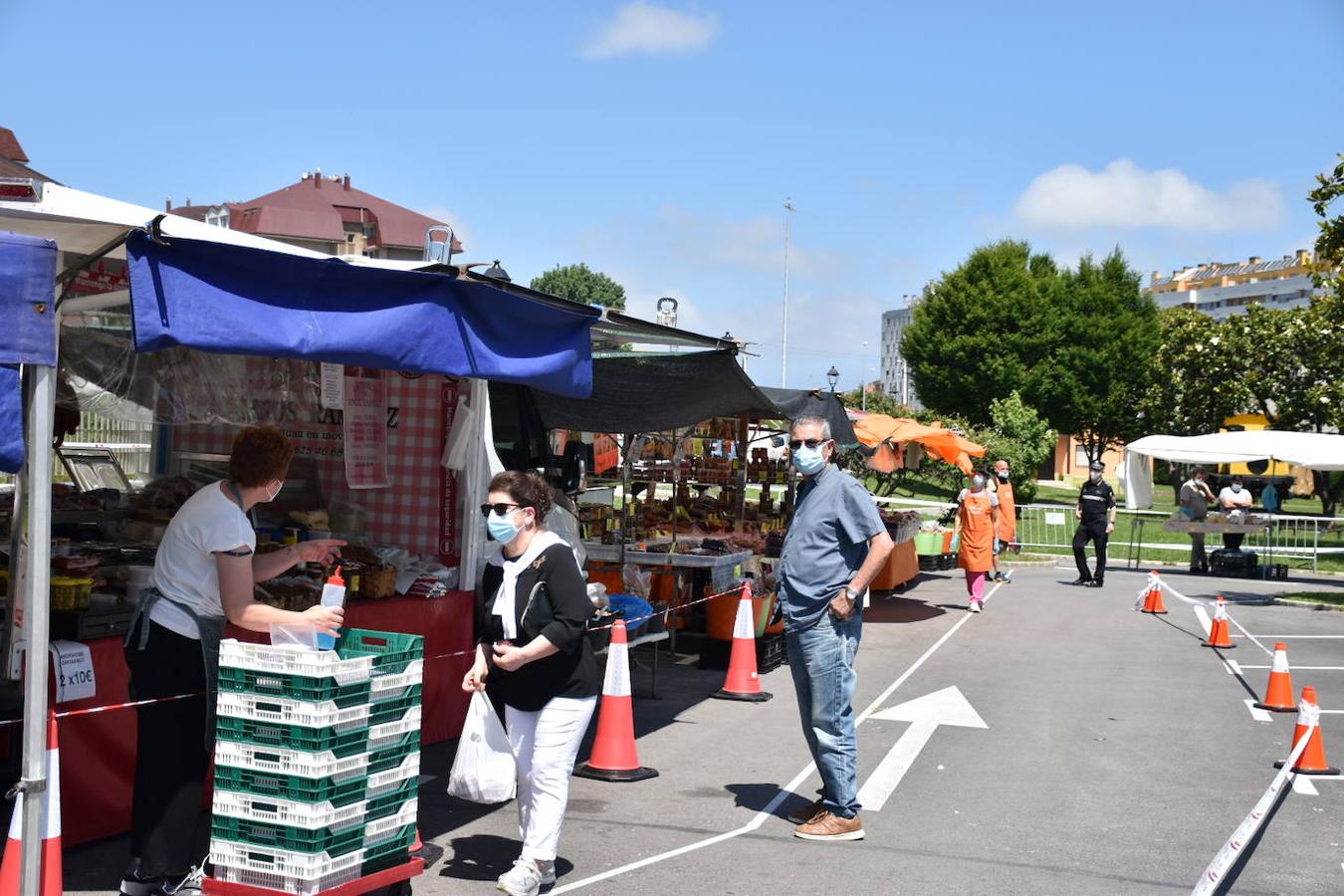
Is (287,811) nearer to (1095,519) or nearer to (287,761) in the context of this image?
(287,761)

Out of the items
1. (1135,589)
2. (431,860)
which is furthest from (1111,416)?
(431,860)

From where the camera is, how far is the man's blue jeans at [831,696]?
6.54 metres

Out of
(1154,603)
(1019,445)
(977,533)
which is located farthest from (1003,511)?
(1019,445)

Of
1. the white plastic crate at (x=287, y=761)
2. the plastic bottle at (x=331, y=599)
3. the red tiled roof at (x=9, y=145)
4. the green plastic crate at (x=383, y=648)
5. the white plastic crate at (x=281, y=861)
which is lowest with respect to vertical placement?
the white plastic crate at (x=281, y=861)

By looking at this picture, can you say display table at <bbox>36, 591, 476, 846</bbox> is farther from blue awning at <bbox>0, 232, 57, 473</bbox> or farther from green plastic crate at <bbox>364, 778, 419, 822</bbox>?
blue awning at <bbox>0, 232, 57, 473</bbox>

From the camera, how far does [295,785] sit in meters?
4.61

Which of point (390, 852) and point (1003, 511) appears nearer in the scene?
point (390, 852)

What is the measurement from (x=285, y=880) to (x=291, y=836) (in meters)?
0.17

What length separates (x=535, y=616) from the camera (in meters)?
5.47

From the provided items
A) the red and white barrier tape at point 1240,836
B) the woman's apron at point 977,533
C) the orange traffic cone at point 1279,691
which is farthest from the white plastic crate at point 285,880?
the woman's apron at point 977,533

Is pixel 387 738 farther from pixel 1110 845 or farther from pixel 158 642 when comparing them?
pixel 1110 845

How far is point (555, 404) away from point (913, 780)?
4443mm

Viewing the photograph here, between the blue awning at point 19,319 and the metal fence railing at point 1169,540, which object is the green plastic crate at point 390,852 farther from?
the metal fence railing at point 1169,540

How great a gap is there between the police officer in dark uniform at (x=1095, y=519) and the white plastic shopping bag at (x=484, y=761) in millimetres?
17013
